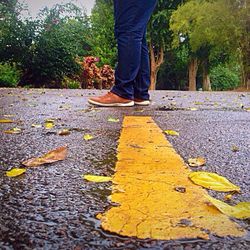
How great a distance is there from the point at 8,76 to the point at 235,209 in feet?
38.8

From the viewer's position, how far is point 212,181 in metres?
1.14

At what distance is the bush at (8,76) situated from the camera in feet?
38.9

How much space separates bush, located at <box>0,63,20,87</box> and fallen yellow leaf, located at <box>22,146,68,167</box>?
10.8 meters

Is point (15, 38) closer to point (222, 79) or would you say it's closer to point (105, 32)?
point (105, 32)

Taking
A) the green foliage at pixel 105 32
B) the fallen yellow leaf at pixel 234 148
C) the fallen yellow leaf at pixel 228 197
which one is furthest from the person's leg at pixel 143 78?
the green foliage at pixel 105 32

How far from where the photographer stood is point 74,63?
44.4 feet

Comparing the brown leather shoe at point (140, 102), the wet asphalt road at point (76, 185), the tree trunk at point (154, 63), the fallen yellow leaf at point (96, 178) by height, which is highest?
the tree trunk at point (154, 63)

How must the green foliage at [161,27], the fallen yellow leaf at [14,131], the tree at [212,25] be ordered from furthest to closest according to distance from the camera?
the green foliage at [161,27]
the tree at [212,25]
the fallen yellow leaf at [14,131]

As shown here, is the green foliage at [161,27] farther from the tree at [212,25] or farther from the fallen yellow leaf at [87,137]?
the fallen yellow leaf at [87,137]

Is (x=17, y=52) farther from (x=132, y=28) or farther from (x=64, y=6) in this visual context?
(x=132, y=28)

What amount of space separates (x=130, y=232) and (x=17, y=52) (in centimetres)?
1317

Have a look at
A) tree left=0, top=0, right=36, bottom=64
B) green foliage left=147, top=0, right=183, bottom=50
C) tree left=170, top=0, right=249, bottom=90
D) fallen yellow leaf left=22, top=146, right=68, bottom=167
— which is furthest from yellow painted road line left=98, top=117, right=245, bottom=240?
green foliage left=147, top=0, right=183, bottom=50

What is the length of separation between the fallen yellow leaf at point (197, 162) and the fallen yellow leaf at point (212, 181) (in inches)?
5.7

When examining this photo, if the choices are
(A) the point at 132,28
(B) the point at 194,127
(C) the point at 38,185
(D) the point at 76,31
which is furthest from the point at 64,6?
(C) the point at 38,185
